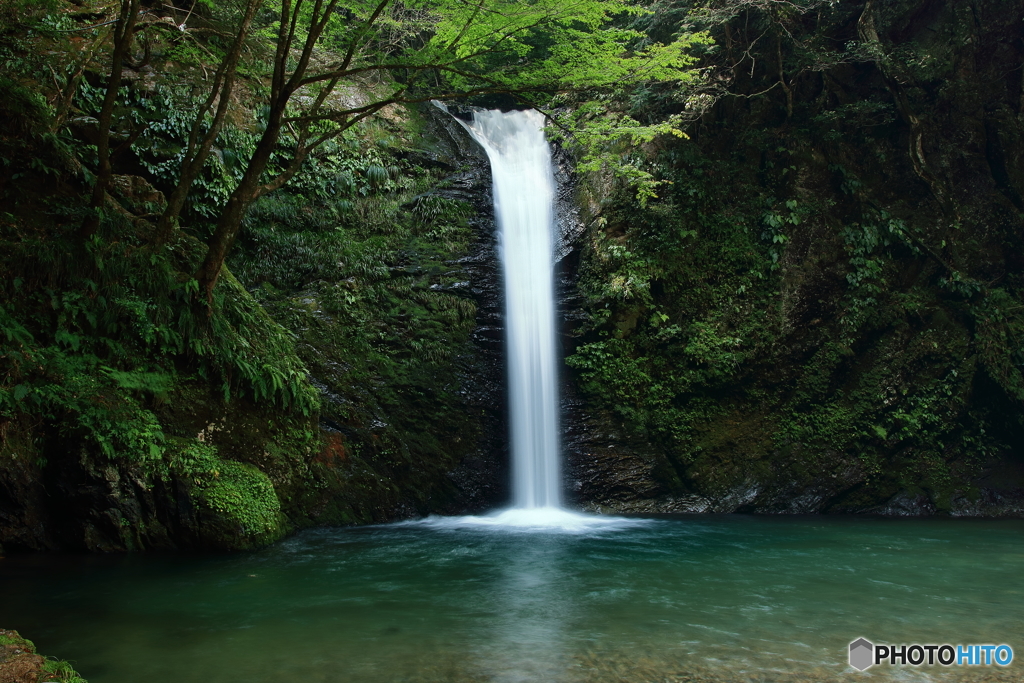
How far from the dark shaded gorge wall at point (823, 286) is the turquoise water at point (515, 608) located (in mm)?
2727

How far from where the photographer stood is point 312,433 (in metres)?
8.94

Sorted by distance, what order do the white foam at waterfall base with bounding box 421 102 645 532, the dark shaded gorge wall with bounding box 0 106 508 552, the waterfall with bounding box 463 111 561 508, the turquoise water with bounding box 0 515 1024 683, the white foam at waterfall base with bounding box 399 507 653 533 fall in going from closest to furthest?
the turquoise water with bounding box 0 515 1024 683
the dark shaded gorge wall with bounding box 0 106 508 552
the white foam at waterfall base with bounding box 399 507 653 533
the white foam at waterfall base with bounding box 421 102 645 532
the waterfall with bounding box 463 111 561 508

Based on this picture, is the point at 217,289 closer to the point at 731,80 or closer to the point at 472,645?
the point at 472,645

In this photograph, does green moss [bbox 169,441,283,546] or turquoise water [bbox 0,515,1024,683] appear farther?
green moss [bbox 169,441,283,546]

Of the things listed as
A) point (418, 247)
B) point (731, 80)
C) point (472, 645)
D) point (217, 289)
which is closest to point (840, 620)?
point (472, 645)

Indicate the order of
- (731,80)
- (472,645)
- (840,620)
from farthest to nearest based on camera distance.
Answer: (731,80), (840,620), (472,645)

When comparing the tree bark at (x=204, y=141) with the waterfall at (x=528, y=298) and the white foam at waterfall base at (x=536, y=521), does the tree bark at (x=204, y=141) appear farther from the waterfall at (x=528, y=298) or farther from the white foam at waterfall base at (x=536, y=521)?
the waterfall at (x=528, y=298)

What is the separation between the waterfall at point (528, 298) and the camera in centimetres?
1066

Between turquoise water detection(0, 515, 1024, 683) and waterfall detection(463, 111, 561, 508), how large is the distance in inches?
88.9

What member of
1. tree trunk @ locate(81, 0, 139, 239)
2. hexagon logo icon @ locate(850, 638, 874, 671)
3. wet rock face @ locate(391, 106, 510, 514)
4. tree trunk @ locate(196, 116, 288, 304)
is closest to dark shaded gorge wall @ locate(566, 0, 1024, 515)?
wet rock face @ locate(391, 106, 510, 514)

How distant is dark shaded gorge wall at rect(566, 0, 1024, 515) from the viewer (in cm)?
1101

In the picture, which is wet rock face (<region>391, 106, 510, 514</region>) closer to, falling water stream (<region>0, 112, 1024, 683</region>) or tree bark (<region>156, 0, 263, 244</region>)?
falling water stream (<region>0, 112, 1024, 683</region>)

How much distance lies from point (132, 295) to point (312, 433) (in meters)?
2.70
